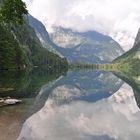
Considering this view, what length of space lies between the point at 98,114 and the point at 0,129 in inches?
729

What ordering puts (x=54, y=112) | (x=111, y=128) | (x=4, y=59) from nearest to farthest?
(x=111, y=128)
(x=54, y=112)
(x=4, y=59)

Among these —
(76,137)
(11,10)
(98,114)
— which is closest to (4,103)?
(98,114)

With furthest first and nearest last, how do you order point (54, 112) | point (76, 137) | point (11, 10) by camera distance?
point (11, 10), point (54, 112), point (76, 137)

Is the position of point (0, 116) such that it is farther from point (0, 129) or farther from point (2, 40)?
point (2, 40)

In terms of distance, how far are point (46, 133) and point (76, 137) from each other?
2897 mm

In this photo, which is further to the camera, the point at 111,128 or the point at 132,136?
the point at 111,128

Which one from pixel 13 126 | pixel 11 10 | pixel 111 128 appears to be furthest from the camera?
pixel 11 10

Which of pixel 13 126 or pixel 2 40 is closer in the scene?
pixel 13 126

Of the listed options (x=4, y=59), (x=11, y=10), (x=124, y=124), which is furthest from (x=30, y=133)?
(x=4, y=59)

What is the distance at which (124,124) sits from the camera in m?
39.9

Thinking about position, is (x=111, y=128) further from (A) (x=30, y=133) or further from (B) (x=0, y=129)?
(B) (x=0, y=129)

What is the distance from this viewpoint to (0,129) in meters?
32.0

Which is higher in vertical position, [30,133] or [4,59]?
[4,59]

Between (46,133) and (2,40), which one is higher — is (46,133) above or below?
below
